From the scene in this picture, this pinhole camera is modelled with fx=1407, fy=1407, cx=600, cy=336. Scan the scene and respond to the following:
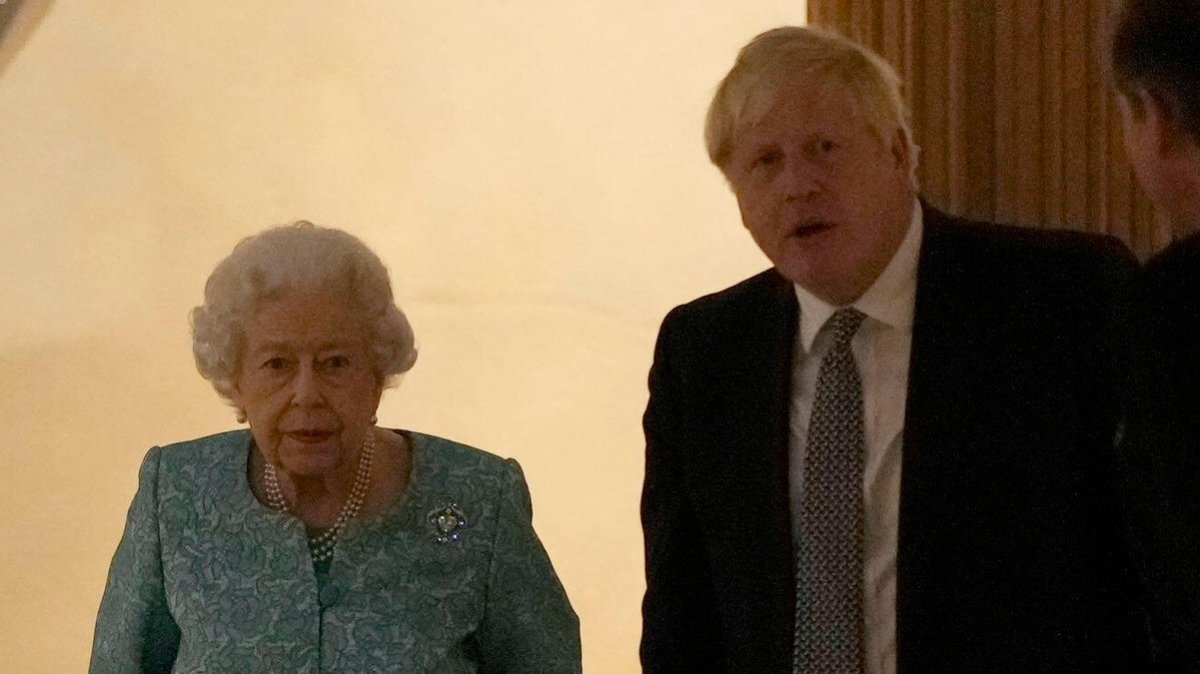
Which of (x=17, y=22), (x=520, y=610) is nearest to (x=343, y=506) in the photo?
(x=520, y=610)

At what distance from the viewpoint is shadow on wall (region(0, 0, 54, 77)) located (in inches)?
140

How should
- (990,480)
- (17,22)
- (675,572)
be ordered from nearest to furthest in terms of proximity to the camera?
(990,480) < (675,572) < (17,22)

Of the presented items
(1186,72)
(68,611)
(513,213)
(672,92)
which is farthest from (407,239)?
(1186,72)

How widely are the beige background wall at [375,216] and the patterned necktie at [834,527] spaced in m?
1.37

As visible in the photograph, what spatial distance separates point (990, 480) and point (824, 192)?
48 cm

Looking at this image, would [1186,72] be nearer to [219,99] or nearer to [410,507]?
[410,507]

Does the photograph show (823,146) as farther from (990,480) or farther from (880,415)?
(990,480)

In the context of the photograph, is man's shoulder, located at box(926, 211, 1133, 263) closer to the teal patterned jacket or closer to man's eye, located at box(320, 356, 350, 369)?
the teal patterned jacket

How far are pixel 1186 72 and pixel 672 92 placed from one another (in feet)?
7.17

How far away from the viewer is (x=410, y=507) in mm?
2314

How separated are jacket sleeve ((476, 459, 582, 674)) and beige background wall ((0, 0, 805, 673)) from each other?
3.75ft

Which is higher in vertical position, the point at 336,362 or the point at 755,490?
the point at 336,362

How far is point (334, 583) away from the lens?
224 cm

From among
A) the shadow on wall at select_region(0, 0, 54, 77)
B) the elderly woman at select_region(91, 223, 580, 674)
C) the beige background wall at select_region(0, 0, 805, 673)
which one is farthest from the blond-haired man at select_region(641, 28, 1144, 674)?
the shadow on wall at select_region(0, 0, 54, 77)
